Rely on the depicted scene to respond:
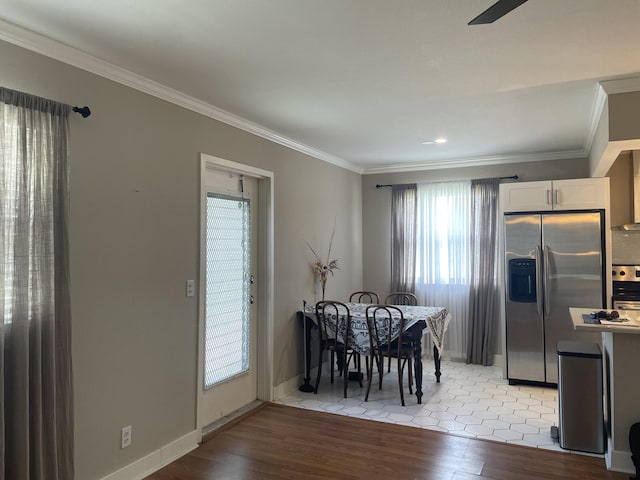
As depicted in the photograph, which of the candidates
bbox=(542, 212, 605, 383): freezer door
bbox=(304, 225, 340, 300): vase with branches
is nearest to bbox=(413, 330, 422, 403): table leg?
bbox=(304, 225, 340, 300): vase with branches

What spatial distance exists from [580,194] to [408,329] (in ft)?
7.64

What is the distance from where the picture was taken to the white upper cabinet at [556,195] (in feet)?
15.2

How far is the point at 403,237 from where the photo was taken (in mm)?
6230

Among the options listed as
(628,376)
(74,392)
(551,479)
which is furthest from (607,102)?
(74,392)

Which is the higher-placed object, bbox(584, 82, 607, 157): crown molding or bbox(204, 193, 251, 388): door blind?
bbox(584, 82, 607, 157): crown molding

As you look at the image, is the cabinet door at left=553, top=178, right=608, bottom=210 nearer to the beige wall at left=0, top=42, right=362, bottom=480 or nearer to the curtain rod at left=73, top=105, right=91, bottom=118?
the beige wall at left=0, top=42, right=362, bottom=480

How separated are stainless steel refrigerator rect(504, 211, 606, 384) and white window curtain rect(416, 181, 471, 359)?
3.05 ft

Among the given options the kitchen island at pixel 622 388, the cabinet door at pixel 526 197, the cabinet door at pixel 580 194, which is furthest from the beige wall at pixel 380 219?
the kitchen island at pixel 622 388

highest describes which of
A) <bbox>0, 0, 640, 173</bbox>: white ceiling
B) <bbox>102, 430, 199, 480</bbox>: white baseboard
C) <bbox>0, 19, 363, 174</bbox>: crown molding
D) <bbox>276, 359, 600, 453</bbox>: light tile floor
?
<bbox>0, 0, 640, 173</bbox>: white ceiling

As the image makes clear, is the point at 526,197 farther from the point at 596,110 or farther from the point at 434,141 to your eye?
the point at 596,110

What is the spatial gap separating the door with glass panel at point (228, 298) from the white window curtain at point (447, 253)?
267cm

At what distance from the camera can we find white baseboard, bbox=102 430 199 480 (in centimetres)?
285

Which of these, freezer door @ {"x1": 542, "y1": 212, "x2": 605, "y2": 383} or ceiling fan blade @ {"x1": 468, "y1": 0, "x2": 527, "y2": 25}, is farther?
freezer door @ {"x1": 542, "y1": 212, "x2": 605, "y2": 383}

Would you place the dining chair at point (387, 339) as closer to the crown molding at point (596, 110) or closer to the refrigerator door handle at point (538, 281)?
the refrigerator door handle at point (538, 281)
